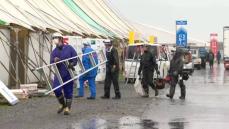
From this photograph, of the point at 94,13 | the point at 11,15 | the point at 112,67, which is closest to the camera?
the point at 112,67

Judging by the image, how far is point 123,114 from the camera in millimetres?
13656

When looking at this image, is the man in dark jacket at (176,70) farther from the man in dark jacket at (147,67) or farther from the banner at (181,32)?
the banner at (181,32)

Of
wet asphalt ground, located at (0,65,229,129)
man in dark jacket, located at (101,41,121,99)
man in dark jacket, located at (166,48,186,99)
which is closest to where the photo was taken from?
wet asphalt ground, located at (0,65,229,129)

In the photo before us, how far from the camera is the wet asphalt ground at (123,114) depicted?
11656 mm

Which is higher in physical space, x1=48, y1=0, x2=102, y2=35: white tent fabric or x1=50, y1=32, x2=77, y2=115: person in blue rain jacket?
x1=48, y1=0, x2=102, y2=35: white tent fabric

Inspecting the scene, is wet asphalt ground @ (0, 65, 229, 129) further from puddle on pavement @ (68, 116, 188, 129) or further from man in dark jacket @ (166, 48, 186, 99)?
man in dark jacket @ (166, 48, 186, 99)

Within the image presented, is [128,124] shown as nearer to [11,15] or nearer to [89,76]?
[89,76]

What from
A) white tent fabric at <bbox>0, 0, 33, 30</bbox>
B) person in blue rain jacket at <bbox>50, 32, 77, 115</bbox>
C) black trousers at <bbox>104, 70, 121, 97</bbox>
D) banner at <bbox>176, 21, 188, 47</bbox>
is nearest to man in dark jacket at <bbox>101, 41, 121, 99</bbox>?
black trousers at <bbox>104, 70, 121, 97</bbox>

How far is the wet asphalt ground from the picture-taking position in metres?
11.7

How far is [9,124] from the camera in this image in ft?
38.4

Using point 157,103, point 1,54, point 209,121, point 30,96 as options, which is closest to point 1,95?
point 30,96

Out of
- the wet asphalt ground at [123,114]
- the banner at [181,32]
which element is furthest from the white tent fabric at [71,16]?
the wet asphalt ground at [123,114]

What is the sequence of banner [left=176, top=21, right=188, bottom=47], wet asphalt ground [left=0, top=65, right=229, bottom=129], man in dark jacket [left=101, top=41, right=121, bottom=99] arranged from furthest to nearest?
banner [left=176, top=21, right=188, bottom=47], man in dark jacket [left=101, top=41, right=121, bottom=99], wet asphalt ground [left=0, top=65, right=229, bottom=129]

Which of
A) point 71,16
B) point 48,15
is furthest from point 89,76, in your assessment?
point 71,16
